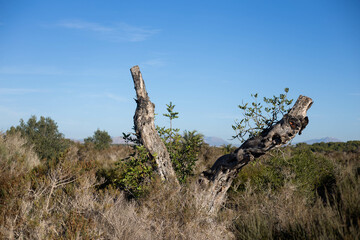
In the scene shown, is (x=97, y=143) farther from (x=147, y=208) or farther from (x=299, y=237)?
(x=299, y=237)

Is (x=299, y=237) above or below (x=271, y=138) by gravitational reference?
below

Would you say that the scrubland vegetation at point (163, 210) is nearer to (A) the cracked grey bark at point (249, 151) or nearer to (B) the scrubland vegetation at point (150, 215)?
(B) the scrubland vegetation at point (150, 215)

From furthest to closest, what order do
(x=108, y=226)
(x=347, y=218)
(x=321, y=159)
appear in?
1. (x=321, y=159)
2. (x=108, y=226)
3. (x=347, y=218)

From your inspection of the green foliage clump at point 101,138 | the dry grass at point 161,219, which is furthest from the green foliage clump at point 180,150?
the green foliage clump at point 101,138

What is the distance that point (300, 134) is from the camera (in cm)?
700

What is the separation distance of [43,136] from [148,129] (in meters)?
10.6

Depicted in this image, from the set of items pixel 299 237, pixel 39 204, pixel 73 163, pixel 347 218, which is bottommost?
pixel 299 237

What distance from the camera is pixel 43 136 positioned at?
16.1 metres

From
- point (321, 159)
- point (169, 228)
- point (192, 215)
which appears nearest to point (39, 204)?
point (169, 228)

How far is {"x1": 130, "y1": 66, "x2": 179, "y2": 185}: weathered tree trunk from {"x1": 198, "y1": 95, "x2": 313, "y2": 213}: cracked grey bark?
981 millimetres

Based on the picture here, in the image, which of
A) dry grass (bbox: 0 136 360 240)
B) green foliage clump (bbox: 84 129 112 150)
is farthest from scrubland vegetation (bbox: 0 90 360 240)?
green foliage clump (bbox: 84 129 112 150)

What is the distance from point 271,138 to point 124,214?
3677mm

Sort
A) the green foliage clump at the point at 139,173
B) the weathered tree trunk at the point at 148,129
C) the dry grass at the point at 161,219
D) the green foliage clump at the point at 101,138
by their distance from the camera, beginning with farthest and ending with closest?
the green foliage clump at the point at 101,138, the weathered tree trunk at the point at 148,129, the green foliage clump at the point at 139,173, the dry grass at the point at 161,219

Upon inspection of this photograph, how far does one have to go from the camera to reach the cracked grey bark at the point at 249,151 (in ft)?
22.2
